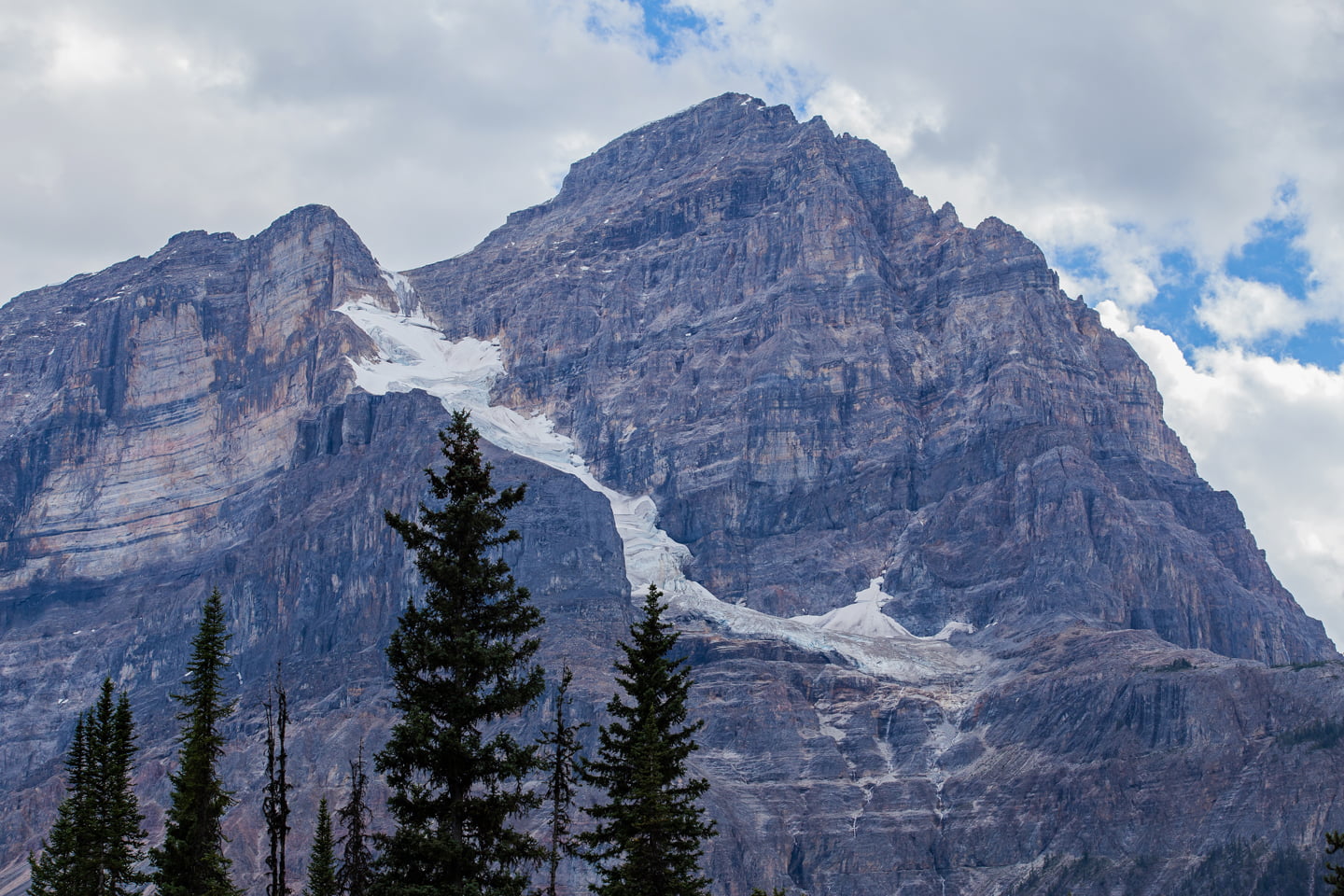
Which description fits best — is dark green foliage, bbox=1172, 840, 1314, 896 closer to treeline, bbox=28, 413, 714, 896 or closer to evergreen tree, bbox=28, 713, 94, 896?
treeline, bbox=28, 413, 714, 896

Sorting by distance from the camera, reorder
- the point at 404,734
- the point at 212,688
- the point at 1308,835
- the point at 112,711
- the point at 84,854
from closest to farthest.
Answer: the point at 404,734 → the point at 212,688 → the point at 84,854 → the point at 112,711 → the point at 1308,835

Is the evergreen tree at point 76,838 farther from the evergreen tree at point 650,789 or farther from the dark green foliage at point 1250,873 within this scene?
the dark green foliage at point 1250,873

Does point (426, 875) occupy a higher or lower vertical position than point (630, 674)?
lower

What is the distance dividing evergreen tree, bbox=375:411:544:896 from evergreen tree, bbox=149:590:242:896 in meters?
15.7

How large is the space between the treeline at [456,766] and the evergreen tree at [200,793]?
0.19 feet

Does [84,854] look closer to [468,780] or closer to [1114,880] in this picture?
[468,780]

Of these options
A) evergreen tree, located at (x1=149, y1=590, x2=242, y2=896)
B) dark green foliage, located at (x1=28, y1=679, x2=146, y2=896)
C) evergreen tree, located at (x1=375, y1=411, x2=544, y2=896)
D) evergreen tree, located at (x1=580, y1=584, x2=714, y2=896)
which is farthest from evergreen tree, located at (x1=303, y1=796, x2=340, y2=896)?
evergreen tree, located at (x1=375, y1=411, x2=544, y2=896)

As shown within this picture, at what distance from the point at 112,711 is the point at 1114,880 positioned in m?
145

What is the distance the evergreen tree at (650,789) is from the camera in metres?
49.2

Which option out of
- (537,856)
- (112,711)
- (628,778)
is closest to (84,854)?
(112,711)

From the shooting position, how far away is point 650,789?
163ft

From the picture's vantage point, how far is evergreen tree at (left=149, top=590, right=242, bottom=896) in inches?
2212

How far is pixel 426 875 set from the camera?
41.7 meters

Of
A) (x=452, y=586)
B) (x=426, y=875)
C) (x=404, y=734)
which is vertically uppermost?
(x=452, y=586)
